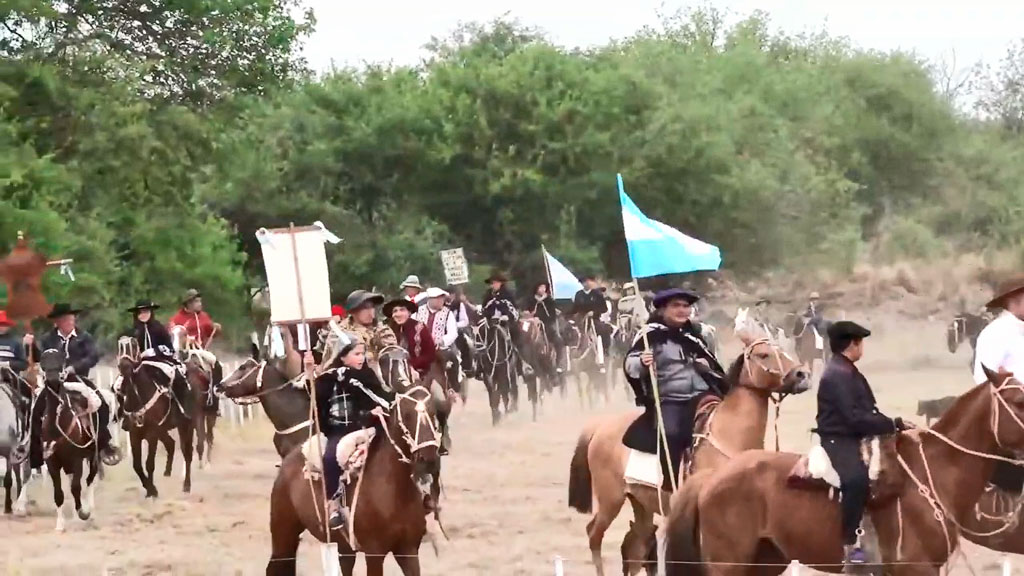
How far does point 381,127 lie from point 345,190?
2.00 metres

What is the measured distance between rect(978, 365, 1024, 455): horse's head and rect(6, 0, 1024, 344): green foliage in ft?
73.5

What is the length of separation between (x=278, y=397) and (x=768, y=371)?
5891mm

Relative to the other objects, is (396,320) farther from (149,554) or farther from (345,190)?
(345,190)

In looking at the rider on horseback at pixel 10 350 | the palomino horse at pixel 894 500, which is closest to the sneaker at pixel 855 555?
the palomino horse at pixel 894 500

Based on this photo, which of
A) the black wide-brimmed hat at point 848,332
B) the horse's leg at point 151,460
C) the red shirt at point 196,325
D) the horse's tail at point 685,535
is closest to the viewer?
the black wide-brimmed hat at point 848,332

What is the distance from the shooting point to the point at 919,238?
65.1 meters

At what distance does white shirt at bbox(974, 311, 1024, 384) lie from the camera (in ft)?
34.3

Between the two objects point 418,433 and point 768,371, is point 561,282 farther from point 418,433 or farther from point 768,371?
point 418,433

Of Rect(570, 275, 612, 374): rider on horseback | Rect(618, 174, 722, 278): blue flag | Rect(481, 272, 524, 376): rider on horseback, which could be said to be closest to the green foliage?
Rect(481, 272, 524, 376): rider on horseback

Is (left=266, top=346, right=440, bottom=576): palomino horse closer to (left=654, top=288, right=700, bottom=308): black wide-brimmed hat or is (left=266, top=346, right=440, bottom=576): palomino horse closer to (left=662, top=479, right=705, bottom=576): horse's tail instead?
(left=662, top=479, right=705, bottom=576): horse's tail

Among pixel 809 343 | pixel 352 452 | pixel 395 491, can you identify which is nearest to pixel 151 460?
pixel 352 452

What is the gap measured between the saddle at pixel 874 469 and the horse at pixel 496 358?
19423 millimetres

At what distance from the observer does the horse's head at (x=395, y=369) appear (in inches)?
442

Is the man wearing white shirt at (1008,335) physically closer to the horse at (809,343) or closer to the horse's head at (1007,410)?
the horse's head at (1007,410)
